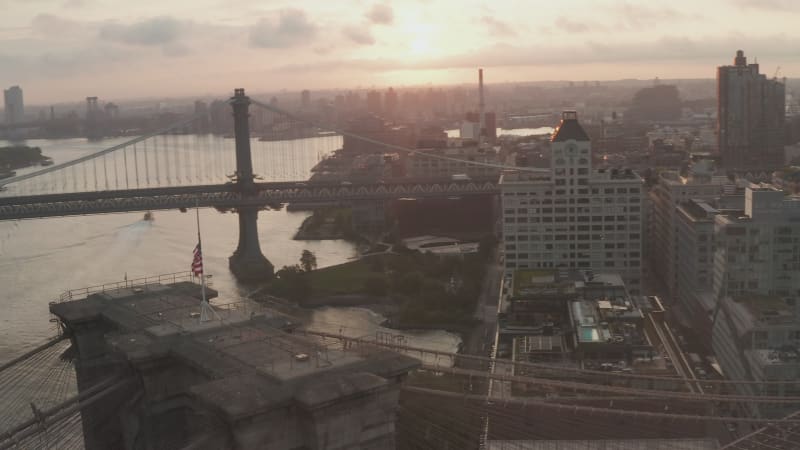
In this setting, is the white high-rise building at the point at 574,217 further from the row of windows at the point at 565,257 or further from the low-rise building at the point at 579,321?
the low-rise building at the point at 579,321

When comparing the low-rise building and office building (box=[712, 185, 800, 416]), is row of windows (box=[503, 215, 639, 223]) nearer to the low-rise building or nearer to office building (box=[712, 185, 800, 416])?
the low-rise building

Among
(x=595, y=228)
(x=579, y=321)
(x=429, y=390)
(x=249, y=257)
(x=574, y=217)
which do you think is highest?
(x=429, y=390)

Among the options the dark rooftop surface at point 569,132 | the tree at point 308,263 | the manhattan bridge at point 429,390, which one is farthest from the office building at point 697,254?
the tree at point 308,263

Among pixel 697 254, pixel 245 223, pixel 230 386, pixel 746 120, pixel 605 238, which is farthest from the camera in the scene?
pixel 746 120

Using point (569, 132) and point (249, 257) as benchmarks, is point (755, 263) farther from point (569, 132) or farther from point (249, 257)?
point (249, 257)

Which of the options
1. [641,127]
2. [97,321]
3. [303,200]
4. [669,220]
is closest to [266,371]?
[97,321]

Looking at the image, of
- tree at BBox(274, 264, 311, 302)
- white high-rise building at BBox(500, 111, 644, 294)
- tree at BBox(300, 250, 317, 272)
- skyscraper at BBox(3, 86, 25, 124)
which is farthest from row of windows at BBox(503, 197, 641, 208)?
skyscraper at BBox(3, 86, 25, 124)

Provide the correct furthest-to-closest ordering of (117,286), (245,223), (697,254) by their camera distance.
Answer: (245,223)
(697,254)
(117,286)

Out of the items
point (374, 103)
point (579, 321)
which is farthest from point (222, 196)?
point (374, 103)
